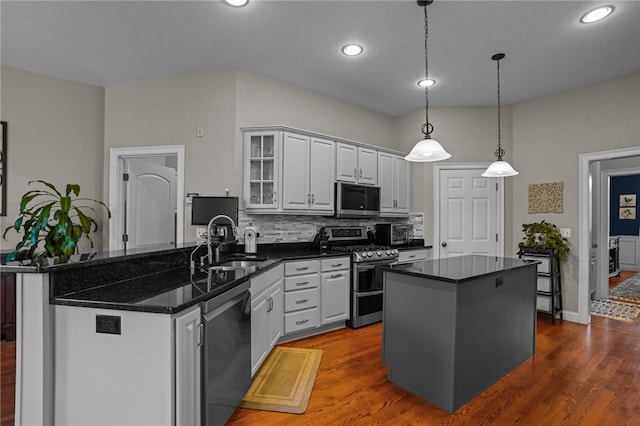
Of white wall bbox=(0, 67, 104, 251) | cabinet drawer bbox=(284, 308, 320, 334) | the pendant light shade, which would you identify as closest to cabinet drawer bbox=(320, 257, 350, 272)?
cabinet drawer bbox=(284, 308, 320, 334)

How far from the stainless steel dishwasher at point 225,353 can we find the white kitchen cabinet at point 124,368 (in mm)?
146

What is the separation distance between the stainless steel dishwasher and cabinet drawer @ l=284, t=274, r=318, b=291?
1.06m

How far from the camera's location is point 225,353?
1.90 metres

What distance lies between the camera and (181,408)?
149 centimetres

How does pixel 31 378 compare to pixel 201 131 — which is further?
pixel 201 131

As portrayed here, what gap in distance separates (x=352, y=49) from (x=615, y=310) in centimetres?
495

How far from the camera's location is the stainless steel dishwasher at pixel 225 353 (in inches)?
66.8

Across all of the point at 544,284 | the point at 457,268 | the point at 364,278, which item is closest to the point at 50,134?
the point at 364,278

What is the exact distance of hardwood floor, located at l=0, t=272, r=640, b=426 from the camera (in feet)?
7.06

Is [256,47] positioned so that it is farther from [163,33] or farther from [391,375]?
[391,375]

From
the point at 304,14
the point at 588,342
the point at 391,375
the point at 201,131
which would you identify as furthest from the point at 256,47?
the point at 588,342

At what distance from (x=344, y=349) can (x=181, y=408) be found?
6.60ft

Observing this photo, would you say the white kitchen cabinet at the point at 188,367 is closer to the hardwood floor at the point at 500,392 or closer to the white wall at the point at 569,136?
the hardwood floor at the point at 500,392

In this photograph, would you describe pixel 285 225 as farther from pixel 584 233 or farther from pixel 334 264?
pixel 584 233
